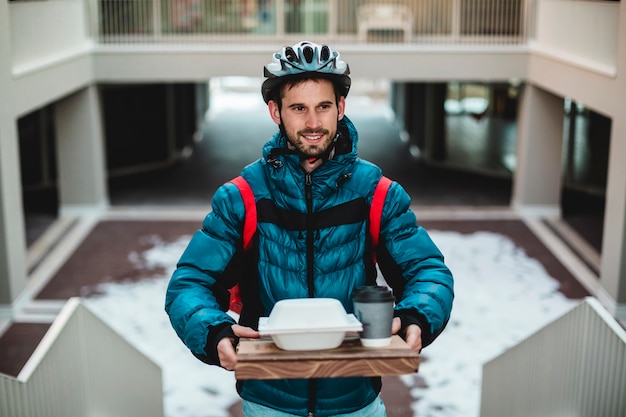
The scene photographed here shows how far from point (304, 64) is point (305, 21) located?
13.8 m

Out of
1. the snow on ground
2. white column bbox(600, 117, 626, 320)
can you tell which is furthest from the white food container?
white column bbox(600, 117, 626, 320)

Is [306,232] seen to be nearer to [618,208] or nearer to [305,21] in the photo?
[618,208]

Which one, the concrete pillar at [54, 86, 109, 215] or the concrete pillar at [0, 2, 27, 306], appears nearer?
the concrete pillar at [0, 2, 27, 306]

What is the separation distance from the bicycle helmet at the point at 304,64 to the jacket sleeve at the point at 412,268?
1.35 ft

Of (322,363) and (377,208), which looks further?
(377,208)

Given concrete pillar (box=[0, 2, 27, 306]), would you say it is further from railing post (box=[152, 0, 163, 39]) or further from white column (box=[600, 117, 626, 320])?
white column (box=[600, 117, 626, 320])

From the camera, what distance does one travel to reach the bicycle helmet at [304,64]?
2727mm

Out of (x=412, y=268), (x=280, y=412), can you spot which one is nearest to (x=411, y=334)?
(x=412, y=268)

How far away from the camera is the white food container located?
7.61 ft

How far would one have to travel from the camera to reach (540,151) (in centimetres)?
1662

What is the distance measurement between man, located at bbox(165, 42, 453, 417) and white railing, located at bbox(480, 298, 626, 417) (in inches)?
95.9

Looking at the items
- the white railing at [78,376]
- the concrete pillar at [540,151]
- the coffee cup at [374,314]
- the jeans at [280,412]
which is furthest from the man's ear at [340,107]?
the concrete pillar at [540,151]

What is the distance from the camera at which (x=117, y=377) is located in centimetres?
605

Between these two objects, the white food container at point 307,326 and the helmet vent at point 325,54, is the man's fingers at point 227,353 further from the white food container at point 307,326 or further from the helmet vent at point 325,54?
the helmet vent at point 325,54
